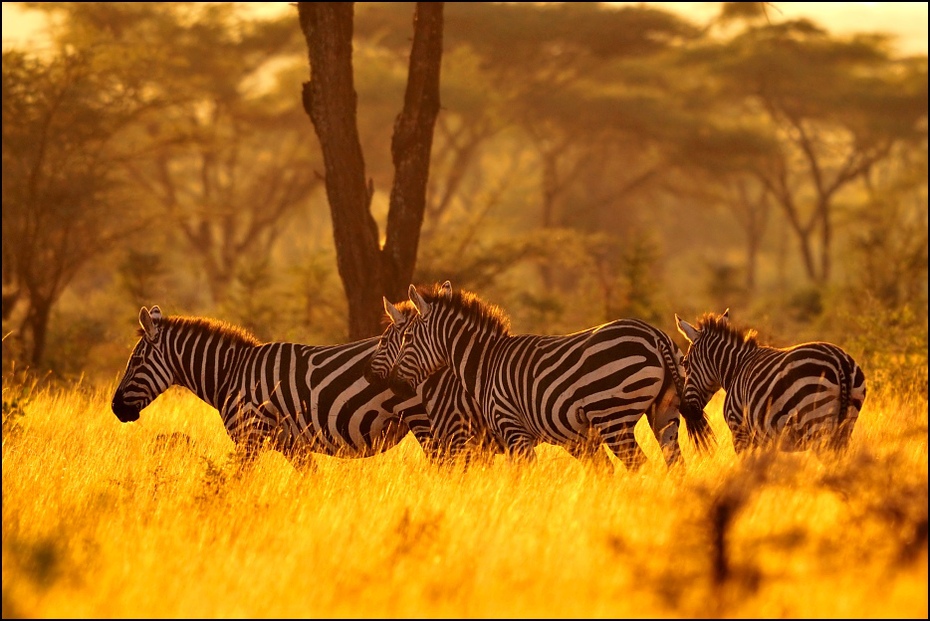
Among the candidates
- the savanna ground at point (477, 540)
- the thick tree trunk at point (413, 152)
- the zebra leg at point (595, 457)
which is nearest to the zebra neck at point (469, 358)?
the savanna ground at point (477, 540)

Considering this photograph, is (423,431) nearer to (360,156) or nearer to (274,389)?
(274,389)

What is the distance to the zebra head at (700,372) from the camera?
308 inches

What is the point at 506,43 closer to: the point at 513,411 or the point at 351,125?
the point at 351,125

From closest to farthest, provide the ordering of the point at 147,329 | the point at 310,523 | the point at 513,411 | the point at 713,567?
the point at 713,567
the point at 310,523
the point at 513,411
the point at 147,329

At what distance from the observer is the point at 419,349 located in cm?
810

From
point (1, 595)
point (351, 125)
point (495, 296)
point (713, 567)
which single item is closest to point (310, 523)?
point (1, 595)

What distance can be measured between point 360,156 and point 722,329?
430cm

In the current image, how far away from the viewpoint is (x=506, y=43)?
96.3ft

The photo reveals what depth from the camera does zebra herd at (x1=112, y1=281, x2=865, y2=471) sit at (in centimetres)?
747

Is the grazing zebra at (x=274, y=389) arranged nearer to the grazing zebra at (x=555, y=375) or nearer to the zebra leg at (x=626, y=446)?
the grazing zebra at (x=555, y=375)

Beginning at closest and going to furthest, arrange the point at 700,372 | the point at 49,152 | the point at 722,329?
the point at 700,372 < the point at 722,329 < the point at 49,152

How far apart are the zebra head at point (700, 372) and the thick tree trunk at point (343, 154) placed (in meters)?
3.87

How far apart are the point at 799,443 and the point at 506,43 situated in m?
23.0

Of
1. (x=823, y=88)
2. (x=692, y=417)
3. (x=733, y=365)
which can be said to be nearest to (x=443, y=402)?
(x=692, y=417)
